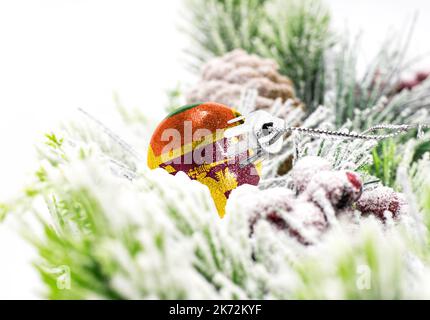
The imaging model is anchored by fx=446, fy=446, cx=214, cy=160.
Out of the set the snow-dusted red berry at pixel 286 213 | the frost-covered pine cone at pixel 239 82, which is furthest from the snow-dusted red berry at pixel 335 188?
the frost-covered pine cone at pixel 239 82

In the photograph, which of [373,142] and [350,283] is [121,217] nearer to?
[350,283]

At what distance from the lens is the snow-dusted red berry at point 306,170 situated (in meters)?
0.28

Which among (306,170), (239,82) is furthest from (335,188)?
(239,82)

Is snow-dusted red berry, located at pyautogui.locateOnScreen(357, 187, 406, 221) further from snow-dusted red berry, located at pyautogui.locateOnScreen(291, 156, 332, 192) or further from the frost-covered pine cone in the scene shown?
the frost-covered pine cone

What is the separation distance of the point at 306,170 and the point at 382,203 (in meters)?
0.06

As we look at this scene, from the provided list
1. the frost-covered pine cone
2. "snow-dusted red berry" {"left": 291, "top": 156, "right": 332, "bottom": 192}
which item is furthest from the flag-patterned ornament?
the frost-covered pine cone

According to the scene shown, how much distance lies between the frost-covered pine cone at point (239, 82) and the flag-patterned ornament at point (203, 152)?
0.21m

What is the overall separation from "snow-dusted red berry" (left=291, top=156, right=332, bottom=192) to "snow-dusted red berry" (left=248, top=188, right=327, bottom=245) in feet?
0.07

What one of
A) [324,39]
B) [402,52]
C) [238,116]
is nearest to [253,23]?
[324,39]

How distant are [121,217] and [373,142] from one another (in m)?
0.21

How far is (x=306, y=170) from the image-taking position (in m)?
0.28

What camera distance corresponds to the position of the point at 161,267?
0.18 m

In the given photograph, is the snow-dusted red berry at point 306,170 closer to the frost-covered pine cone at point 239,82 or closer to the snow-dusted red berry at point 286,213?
the snow-dusted red berry at point 286,213

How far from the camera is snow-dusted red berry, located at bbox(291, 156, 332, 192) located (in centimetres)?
28
